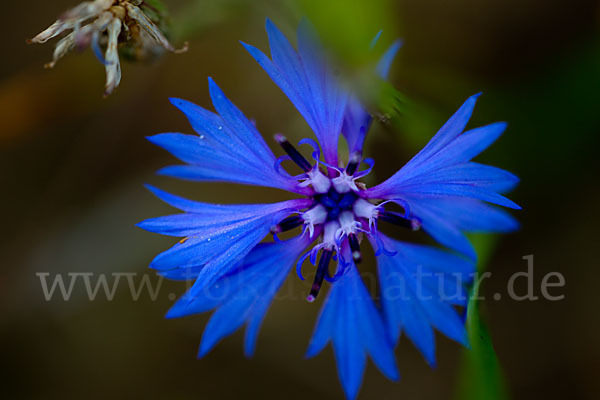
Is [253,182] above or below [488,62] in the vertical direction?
below

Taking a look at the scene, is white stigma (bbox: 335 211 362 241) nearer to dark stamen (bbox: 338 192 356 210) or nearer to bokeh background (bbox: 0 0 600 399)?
dark stamen (bbox: 338 192 356 210)

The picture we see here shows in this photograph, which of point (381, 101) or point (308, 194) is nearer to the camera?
point (381, 101)

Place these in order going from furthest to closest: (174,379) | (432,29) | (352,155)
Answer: (174,379) → (432,29) → (352,155)

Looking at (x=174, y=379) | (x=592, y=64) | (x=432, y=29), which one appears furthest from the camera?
(x=174, y=379)

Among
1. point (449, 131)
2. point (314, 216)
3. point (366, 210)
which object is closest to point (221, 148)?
point (314, 216)

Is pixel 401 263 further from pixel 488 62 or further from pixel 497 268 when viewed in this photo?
pixel 488 62

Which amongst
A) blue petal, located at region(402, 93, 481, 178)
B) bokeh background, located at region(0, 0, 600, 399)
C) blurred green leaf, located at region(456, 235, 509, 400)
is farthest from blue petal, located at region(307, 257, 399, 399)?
bokeh background, located at region(0, 0, 600, 399)

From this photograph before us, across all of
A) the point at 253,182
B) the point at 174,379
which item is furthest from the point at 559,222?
the point at 174,379
